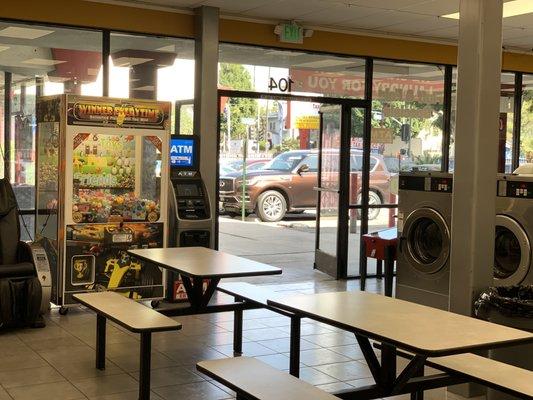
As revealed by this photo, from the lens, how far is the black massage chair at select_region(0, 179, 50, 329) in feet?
18.4

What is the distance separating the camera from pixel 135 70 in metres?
7.25

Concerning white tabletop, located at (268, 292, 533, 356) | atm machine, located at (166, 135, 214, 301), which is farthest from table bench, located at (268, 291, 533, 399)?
Result: atm machine, located at (166, 135, 214, 301)

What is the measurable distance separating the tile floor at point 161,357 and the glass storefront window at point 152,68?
225cm

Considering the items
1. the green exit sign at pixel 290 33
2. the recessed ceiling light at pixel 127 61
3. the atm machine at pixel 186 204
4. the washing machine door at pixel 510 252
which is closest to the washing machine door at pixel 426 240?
the washing machine door at pixel 510 252

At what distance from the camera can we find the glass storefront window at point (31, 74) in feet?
21.9

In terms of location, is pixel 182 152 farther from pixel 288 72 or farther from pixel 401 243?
pixel 401 243

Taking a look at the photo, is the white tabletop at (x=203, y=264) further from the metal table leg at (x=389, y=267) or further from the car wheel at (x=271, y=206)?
the car wheel at (x=271, y=206)

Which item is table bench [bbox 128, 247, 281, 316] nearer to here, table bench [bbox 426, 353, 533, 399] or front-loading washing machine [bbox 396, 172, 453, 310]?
table bench [bbox 426, 353, 533, 399]

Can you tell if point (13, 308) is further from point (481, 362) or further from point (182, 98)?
point (481, 362)

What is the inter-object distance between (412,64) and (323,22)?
1525 mm

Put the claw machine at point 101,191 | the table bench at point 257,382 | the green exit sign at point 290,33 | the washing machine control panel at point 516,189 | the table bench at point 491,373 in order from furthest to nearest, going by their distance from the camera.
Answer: the green exit sign at point 290,33 → the claw machine at point 101,191 → the washing machine control panel at point 516,189 → the table bench at point 491,373 → the table bench at point 257,382

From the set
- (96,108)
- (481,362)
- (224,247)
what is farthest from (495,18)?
(224,247)

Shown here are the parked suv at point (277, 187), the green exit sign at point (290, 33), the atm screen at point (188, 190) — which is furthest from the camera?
the parked suv at point (277, 187)

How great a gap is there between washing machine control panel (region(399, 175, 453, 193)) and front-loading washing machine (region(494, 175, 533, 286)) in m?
0.48
